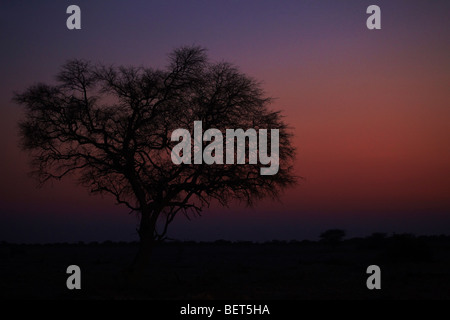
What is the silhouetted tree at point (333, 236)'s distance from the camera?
62.7 meters

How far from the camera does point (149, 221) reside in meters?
21.1

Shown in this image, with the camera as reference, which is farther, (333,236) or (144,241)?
(333,236)

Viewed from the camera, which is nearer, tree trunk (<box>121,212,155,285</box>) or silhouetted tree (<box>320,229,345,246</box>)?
tree trunk (<box>121,212,155,285</box>)

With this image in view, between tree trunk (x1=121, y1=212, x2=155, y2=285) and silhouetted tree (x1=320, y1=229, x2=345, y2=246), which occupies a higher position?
tree trunk (x1=121, y1=212, x2=155, y2=285)

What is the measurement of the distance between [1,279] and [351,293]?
14.4 metres

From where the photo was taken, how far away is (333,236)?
62.9 meters

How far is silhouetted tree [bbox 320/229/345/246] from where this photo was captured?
62.7 metres

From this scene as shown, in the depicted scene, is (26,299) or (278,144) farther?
(278,144)

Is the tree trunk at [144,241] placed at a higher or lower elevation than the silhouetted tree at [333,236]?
higher

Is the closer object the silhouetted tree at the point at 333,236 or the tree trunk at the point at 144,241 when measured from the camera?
the tree trunk at the point at 144,241
